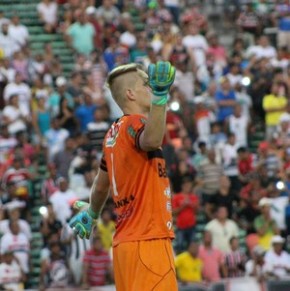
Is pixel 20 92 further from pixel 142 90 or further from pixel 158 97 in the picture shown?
pixel 158 97

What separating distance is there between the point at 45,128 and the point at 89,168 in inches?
72.1

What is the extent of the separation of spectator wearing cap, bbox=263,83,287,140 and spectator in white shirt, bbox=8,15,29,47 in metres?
4.39

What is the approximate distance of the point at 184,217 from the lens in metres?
19.2

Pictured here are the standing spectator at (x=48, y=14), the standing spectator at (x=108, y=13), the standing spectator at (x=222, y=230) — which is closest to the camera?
the standing spectator at (x=222, y=230)

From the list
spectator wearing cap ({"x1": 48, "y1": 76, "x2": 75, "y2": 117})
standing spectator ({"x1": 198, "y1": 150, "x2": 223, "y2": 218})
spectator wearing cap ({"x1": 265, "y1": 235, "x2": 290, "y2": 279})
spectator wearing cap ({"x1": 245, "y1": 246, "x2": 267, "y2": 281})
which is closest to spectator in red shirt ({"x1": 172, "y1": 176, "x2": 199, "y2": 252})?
standing spectator ({"x1": 198, "y1": 150, "x2": 223, "y2": 218})

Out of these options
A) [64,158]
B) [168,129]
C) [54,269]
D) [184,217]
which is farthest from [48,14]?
[54,269]

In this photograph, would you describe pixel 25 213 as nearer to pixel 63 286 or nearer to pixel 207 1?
pixel 63 286

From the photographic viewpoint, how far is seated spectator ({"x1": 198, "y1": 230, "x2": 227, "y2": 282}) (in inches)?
712

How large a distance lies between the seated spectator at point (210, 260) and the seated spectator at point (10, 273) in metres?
2.49

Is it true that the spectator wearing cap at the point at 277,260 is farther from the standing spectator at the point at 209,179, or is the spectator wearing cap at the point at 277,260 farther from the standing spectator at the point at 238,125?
the standing spectator at the point at 238,125

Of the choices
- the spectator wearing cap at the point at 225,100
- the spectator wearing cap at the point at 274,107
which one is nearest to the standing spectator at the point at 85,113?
the spectator wearing cap at the point at 225,100

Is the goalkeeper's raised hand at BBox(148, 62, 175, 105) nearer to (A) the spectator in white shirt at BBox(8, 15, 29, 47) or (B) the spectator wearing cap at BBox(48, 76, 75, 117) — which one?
(B) the spectator wearing cap at BBox(48, 76, 75, 117)

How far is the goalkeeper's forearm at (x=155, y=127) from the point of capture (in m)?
7.79

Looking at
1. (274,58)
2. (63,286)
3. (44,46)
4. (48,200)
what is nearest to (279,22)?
(274,58)
